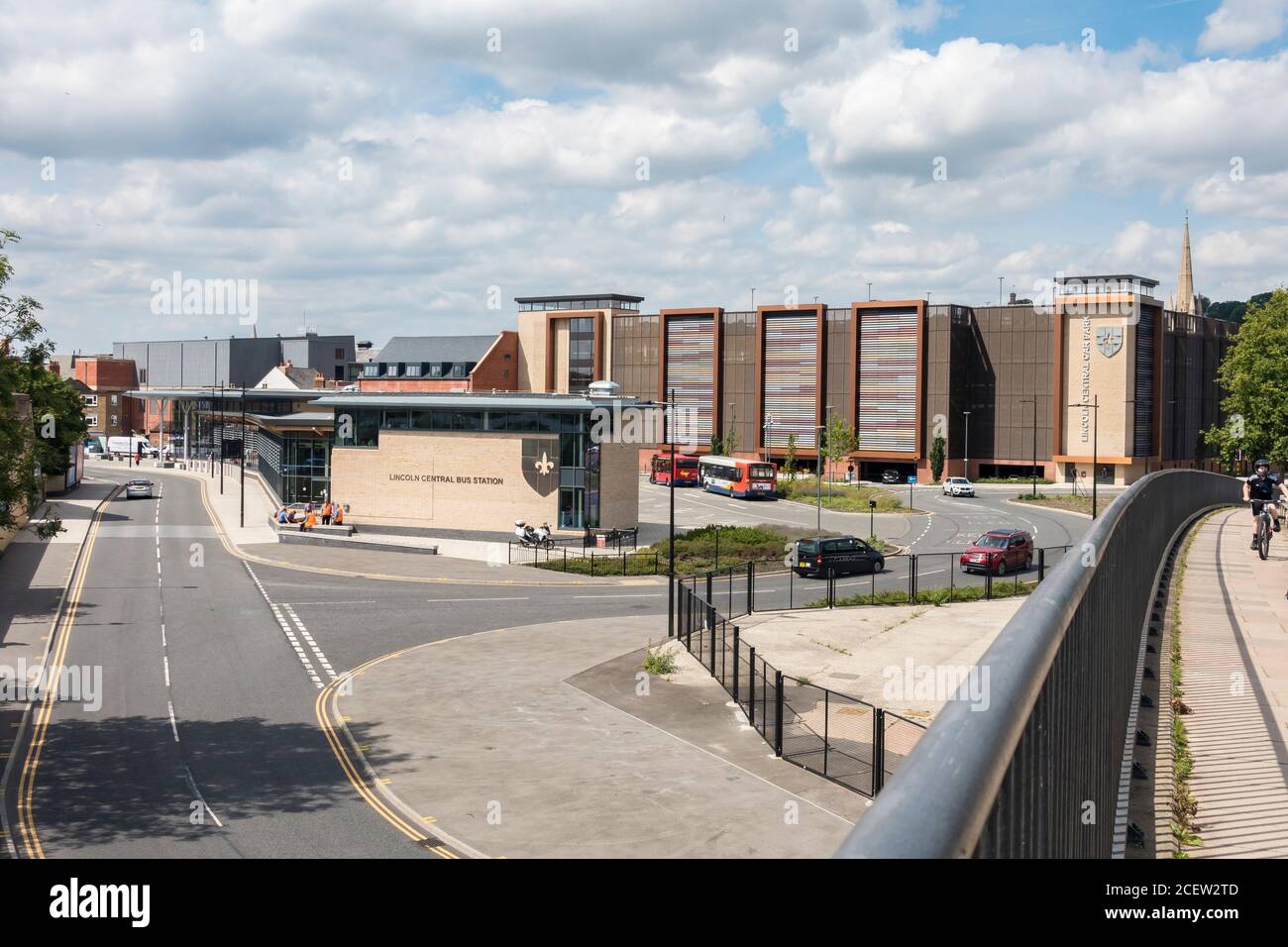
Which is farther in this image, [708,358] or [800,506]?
[708,358]

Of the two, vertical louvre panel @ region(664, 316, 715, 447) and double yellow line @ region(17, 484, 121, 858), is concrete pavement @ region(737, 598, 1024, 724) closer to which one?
double yellow line @ region(17, 484, 121, 858)

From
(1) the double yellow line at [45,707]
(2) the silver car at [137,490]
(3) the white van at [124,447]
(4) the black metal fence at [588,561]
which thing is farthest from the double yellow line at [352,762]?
(3) the white van at [124,447]

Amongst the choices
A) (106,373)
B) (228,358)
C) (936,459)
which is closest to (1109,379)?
(936,459)

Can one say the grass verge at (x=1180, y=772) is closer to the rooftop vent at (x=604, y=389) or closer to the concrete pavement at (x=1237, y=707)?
the concrete pavement at (x=1237, y=707)

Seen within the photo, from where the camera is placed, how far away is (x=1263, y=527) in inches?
957

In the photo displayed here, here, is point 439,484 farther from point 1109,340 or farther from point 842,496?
point 1109,340

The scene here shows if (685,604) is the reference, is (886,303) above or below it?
above

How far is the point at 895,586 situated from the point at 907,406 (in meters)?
68.0

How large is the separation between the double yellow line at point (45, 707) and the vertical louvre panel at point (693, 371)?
7628 centimetres

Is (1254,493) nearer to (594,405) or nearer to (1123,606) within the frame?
(1123,606)

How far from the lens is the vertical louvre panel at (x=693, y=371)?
119 meters

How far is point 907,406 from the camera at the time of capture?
10938 centimetres
